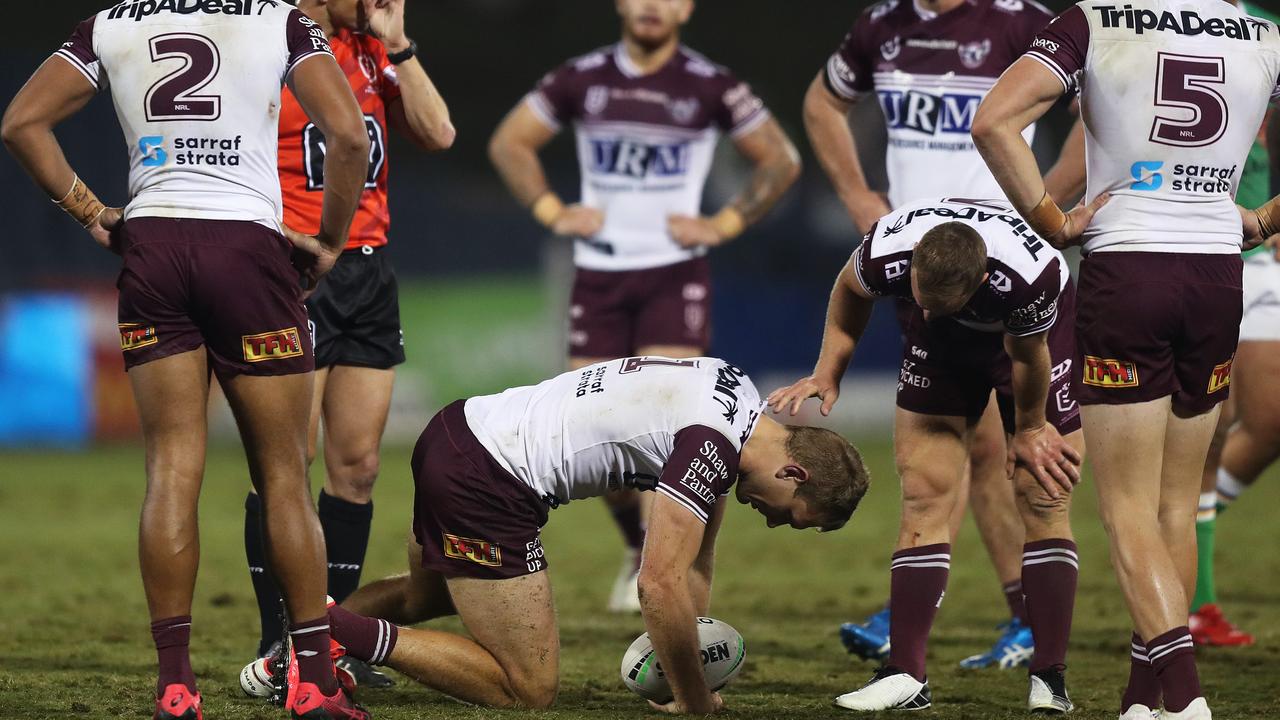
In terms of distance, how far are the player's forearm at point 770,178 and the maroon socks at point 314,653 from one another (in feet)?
15.8

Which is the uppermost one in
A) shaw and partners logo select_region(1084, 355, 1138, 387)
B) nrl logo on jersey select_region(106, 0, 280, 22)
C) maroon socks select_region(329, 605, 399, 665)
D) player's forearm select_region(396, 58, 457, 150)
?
nrl logo on jersey select_region(106, 0, 280, 22)

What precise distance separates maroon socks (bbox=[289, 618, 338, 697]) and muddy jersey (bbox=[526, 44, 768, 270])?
4257 millimetres

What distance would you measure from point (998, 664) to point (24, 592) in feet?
16.8

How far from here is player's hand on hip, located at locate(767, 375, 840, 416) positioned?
507cm

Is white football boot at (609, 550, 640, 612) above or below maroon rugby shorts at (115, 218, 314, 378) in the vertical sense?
below

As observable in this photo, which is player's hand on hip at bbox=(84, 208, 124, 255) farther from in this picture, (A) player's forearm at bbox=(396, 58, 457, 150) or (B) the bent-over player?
(A) player's forearm at bbox=(396, 58, 457, 150)

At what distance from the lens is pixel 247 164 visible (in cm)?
460

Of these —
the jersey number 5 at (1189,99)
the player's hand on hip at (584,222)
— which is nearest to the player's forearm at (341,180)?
the jersey number 5 at (1189,99)

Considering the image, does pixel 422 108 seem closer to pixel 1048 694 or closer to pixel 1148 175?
pixel 1148 175

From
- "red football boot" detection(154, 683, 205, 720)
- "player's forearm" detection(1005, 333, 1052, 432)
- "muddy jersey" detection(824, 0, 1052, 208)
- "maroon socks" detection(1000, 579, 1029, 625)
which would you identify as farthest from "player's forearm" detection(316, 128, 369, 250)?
"maroon socks" detection(1000, 579, 1029, 625)

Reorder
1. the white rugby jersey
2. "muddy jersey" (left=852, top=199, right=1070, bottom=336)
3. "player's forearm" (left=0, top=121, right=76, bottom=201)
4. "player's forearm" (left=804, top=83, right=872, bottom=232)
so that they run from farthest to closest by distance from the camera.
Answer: "player's forearm" (left=804, top=83, right=872, bottom=232) < "muddy jersey" (left=852, top=199, right=1070, bottom=336) < "player's forearm" (left=0, top=121, right=76, bottom=201) < the white rugby jersey

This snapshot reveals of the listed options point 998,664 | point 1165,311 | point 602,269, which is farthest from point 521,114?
point 1165,311

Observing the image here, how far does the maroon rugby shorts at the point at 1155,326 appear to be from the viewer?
4.78m

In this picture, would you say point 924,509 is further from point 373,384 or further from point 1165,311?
point 373,384
